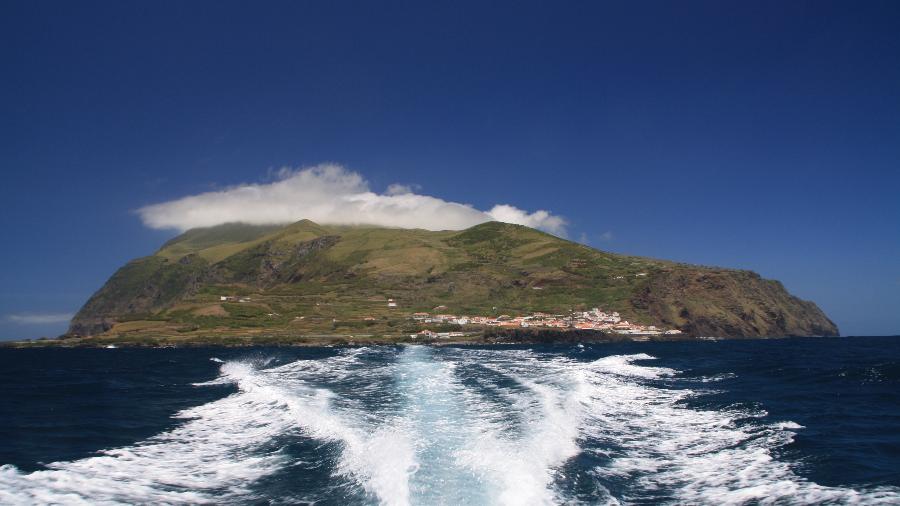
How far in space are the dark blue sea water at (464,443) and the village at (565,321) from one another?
110834 millimetres

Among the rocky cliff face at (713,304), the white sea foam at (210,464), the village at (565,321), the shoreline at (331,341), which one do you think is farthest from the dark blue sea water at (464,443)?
the rocky cliff face at (713,304)

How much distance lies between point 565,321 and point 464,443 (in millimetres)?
142760

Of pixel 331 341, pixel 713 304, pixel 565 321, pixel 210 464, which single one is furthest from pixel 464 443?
pixel 713 304

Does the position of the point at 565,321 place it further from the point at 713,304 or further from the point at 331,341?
the point at 331,341

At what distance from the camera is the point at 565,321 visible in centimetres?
15925

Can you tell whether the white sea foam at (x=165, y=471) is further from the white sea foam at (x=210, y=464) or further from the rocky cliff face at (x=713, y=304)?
the rocky cliff face at (x=713, y=304)

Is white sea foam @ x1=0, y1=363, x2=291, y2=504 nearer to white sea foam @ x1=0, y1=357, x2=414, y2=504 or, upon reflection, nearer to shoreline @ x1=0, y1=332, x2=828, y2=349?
white sea foam @ x1=0, y1=357, x2=414, y2=504

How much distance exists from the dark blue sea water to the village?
110834 millimetres

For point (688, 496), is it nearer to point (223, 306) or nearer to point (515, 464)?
point (515, 464)

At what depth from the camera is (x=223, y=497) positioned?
52.0 feet

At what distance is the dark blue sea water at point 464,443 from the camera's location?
15750 millimetres

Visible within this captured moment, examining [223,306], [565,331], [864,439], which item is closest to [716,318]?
[565,331]

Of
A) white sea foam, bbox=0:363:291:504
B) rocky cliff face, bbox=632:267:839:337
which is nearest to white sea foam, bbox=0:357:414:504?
white sea foam, bbox=0:363:291:504

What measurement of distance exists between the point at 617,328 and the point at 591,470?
14200cm
